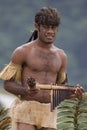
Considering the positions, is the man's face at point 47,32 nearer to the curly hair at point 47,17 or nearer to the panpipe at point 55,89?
the curly hair at point 47,17

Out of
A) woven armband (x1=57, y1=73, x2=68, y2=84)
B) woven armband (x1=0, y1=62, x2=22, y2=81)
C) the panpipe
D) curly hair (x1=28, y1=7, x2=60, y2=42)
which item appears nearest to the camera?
the panpipe

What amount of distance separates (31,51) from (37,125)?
1.99 feet

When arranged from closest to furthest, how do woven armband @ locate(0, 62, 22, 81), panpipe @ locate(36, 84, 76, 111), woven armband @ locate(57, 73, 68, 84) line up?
panpipe @ locate(36, 84, 76, 111) → woven armband @ locate(0, 62, 22, 81) → woven armband @ locate(57, 73, 68, 84)

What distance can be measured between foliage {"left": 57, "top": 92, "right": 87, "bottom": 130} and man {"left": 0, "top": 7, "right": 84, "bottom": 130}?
70.2 inches

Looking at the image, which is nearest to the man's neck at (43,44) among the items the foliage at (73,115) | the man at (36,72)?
the man at (36,72)

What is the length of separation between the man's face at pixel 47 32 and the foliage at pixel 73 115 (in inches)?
80.1

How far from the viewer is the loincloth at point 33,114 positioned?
4.76m

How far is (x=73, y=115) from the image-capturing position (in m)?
6.96

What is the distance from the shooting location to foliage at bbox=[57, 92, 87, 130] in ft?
22.0

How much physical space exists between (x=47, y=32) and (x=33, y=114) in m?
0.68

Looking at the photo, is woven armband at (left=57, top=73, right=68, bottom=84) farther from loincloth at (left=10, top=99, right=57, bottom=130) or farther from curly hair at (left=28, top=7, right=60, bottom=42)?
curly hair at (left=28, top=7, right=60, bottom=42)

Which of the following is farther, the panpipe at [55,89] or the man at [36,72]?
the man at [36,72]

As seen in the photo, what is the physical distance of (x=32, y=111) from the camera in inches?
188

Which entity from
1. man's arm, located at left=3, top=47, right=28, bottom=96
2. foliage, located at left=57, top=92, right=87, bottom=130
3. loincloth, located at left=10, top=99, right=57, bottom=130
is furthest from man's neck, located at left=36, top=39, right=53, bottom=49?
foliage, located at left=57, top=92, right=87, bottom=130
